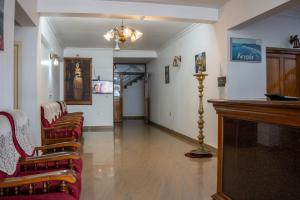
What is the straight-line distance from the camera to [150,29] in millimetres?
6695

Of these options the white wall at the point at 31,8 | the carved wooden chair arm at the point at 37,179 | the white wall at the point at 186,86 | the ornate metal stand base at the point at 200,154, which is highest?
the white wall at the point at 31,8

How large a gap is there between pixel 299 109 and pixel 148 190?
201 centimetres

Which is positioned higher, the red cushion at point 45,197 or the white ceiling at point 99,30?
the white ceiling at point 99,30

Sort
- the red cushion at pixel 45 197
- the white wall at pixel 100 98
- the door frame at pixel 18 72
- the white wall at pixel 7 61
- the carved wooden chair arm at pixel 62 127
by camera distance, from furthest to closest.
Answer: the white wall at pixel 100 98 < the carved wooden chair arm at pixel 62 127 < the door frame at pixel 18 72 < the white wall at pixel 7 61 < the red cushion at pixel 45 197

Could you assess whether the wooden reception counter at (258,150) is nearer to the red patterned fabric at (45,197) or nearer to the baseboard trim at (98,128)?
the red patterned fabric at (45,197)

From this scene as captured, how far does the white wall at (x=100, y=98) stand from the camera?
9164mm

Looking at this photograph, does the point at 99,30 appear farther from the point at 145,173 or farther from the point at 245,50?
the point at 145,173

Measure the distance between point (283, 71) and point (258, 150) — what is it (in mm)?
3944

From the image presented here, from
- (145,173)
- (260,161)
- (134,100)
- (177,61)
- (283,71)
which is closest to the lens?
(260,161)

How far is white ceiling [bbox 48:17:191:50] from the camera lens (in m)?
5.98

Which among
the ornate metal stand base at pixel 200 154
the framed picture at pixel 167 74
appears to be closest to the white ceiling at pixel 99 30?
the framed picture at pixel 167 74

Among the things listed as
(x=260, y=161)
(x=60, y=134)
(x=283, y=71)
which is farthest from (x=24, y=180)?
(x=283, y=71)

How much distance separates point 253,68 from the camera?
4891mm

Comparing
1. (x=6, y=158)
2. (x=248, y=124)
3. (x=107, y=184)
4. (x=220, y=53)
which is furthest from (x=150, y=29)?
(x=6, y=158)
